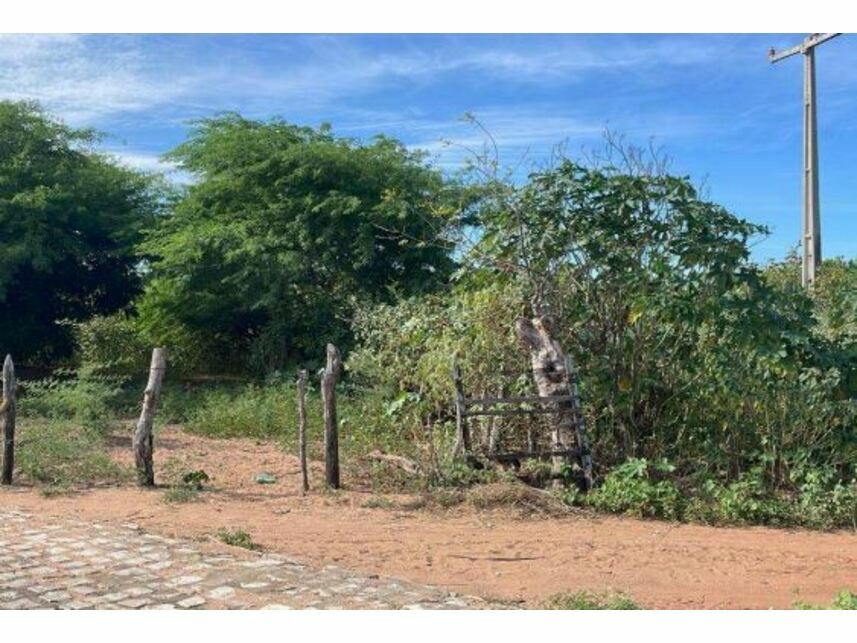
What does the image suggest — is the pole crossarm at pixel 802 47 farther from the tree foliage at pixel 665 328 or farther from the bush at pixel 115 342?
the bush at pixel 115 342

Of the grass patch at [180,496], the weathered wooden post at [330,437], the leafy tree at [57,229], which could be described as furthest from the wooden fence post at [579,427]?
the leafy tree at [57,229]

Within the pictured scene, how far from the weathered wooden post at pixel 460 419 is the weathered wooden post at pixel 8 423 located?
166 inches

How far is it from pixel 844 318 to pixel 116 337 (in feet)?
54.9

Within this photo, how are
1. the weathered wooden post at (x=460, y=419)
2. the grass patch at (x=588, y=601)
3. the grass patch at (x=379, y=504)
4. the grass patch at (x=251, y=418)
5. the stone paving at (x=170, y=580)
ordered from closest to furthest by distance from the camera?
the grass patch at (x=588, y=601), the stone paving at (x=170, y=580), the grass patch at (x=379, y=504), the weathered wooden post at (x=460, y=419), the grass patch at (x=251, y=418)

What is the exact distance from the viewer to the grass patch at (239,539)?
236 inches

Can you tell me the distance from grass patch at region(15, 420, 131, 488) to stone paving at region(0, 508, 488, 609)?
2.45 meters

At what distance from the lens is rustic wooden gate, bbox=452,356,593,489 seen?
797cm

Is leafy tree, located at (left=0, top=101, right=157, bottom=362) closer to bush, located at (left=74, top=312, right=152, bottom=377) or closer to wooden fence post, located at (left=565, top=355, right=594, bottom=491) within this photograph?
bush, located at (left=74, top=312, right=152, bottom=377)

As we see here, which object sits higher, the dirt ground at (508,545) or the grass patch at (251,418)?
the grass patch at (251,418)

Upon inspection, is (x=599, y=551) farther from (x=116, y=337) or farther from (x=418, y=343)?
(x=116, y=337)

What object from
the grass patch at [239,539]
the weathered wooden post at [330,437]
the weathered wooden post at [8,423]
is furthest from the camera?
the weathered wooden post at [8,423]

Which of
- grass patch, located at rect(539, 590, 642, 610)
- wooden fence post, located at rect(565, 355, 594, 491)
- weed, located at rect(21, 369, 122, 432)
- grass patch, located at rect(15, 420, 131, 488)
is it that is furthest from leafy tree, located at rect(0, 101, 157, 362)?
grass patch, located at rect(539, 590, 642, 610)

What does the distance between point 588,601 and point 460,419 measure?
3656 mm

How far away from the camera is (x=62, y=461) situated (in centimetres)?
913
